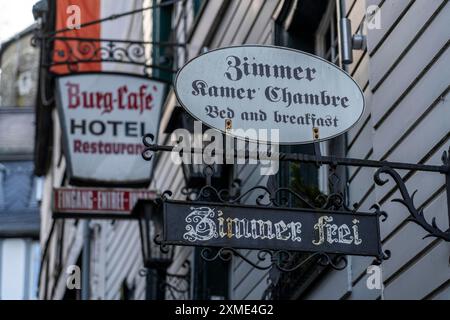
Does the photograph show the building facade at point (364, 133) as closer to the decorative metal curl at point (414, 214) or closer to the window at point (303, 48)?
the window at point (303, 48)

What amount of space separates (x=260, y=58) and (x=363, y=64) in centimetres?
217

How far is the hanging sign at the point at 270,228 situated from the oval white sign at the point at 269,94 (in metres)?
0.50

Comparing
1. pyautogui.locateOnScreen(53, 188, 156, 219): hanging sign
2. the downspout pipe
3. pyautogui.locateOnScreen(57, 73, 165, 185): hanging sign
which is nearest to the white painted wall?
the downspout pipe

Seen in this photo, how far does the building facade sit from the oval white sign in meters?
0.56

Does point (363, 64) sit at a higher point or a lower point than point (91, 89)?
lower

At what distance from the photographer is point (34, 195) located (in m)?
48.8

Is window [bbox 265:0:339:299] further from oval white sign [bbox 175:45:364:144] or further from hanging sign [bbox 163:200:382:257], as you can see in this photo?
hanging sign [bbox 163:200:382:257]

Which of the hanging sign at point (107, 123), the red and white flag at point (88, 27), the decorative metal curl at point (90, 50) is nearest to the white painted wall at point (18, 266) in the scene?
the red and white flag at point (88, 27)

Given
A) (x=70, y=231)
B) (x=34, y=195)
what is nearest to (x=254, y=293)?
(x=70, y=231)

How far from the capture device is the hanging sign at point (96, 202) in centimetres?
1577

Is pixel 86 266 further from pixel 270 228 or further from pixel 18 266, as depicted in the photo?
pixel 18 266

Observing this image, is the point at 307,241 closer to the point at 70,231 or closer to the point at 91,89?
the point at 91,89

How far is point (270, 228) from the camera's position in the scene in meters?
7.50

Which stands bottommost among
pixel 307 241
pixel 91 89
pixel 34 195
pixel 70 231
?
pixel 307 241
